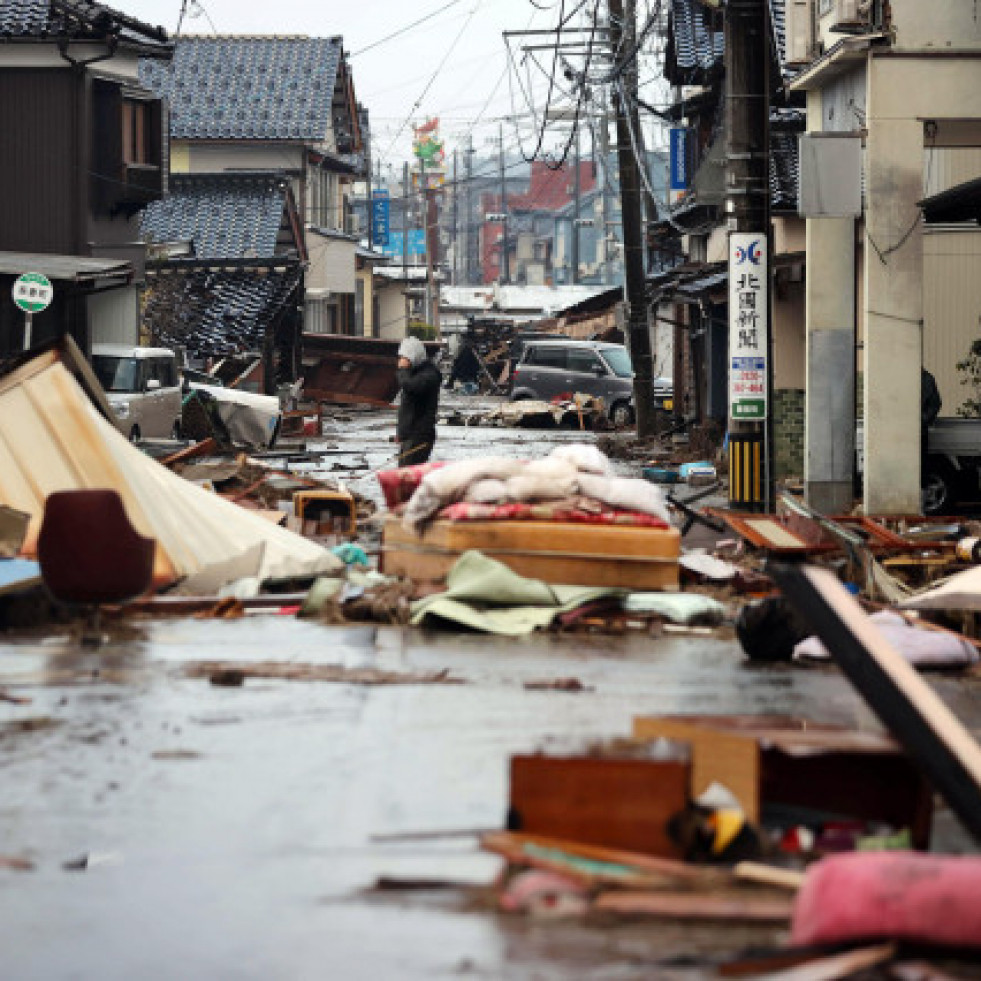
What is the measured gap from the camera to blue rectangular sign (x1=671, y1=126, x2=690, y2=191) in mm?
47156

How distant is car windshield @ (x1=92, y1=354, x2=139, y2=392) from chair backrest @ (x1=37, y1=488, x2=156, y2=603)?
22.7 m

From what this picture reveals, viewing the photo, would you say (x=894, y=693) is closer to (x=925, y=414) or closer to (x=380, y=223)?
(x=925, y=414)

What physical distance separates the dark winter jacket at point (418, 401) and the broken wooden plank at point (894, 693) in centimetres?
1622

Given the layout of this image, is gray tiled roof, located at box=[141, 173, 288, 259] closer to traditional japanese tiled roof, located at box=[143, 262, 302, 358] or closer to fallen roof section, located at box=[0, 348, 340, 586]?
traditional japanese tiled roof, located at box=[143, 262, 302, 358]

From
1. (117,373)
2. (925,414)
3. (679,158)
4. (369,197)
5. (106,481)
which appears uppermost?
(369,197)

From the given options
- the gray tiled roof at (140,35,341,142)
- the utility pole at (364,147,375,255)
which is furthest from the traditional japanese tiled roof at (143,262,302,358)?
the utility pole at (364,147,375,255)

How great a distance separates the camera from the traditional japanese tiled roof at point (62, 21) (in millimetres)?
37938

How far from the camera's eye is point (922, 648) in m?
11.2

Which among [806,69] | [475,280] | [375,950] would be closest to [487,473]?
[375,950]

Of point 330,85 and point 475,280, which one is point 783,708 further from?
point 475,280

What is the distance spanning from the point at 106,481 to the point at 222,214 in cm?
4393

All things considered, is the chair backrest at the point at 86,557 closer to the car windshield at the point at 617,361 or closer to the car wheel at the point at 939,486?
the car wheel at the point at 939,486

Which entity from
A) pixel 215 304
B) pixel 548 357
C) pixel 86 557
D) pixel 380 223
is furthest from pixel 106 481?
pixel 380 223

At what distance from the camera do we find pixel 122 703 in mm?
9227
